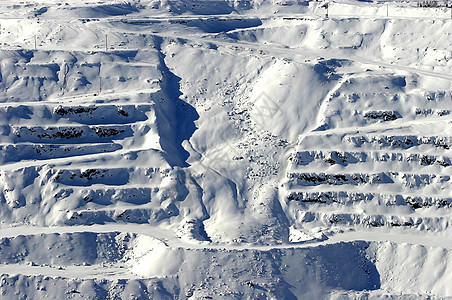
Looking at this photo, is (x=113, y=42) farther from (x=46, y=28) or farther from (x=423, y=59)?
(x=423, y=59)

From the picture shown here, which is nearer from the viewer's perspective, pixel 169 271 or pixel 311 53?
pixel 169 271

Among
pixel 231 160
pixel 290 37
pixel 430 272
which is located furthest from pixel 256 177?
pixel 290 37

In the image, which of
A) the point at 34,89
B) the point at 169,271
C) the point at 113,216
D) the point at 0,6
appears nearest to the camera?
the point at 169,271

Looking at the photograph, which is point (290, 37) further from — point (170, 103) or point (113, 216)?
point (113, 216)

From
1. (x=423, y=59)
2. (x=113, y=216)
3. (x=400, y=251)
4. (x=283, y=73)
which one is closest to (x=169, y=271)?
(x=113, y=216)

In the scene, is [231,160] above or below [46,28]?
below

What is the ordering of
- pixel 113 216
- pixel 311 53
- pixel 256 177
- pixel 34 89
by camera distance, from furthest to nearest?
1. pixel 311 53
2. pixel 34 89
3. pixel 256 177
4. pixel 113 216

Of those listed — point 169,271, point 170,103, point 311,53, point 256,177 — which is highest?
point 311,53
